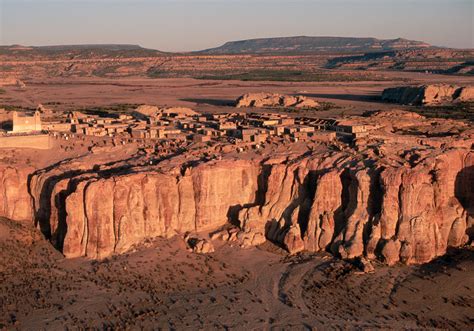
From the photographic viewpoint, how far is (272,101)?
9669 centimetres

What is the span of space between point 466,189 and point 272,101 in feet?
199

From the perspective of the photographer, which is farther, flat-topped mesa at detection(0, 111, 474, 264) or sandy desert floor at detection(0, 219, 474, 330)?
flat-topped mesa at detection(0, 111, 474, 264)

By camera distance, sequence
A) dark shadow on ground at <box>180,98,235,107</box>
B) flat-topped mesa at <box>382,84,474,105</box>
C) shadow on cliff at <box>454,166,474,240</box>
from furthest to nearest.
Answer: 1. dark shadow on ground at <box>180,98,235,107</box>
2. flat-topped mesa at <box>382,84,474,105</box>
3. shadow on cliff at <box>454,166,474,240</box>

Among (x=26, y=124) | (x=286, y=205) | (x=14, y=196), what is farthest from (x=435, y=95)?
(x=14, y=196)

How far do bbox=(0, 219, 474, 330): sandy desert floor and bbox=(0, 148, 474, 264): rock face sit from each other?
1.11 meters

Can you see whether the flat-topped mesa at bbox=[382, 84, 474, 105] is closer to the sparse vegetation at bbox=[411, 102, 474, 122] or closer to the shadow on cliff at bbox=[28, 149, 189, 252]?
the sparse vegetation at bbox=[411, 102, 474, 122]

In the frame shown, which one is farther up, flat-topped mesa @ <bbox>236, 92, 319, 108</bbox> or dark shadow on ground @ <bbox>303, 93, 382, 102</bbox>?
flat-topped mesa @ <bbox>236, 92, 319, 108</bbox>

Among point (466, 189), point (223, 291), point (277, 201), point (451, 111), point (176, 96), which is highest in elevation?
point (466, 189)

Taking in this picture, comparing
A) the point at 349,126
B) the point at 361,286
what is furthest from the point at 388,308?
the point at 349,126

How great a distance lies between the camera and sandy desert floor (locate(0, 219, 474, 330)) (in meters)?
29.7

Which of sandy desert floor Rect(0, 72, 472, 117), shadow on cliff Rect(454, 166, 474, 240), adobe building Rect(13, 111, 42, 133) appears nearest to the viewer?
shadow on cliff Rect(454, 166, 474, 240)

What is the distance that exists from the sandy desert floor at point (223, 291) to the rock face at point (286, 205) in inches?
→ 43.7

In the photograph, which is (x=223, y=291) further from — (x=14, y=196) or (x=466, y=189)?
(x=14, y=196)

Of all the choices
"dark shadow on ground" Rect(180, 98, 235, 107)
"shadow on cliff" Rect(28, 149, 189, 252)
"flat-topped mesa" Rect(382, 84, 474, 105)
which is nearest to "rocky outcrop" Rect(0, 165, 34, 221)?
"shadow on cliff" Rect(28, 149, 189, 252)
